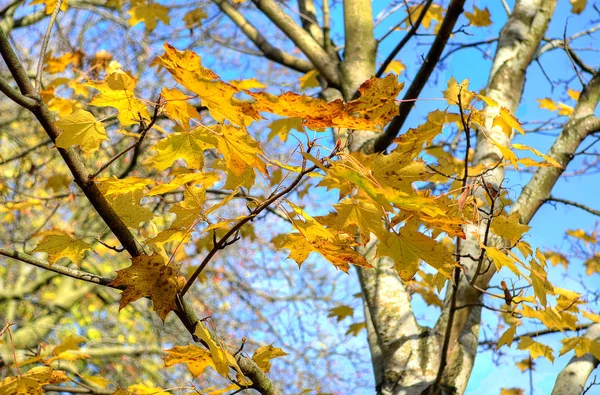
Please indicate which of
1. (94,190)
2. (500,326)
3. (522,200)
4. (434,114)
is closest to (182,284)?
(94,190)

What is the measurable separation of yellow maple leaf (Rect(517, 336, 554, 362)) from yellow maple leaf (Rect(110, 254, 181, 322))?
134 cm

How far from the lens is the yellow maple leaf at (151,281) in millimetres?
877

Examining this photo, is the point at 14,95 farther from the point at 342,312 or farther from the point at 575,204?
the point at 575,204

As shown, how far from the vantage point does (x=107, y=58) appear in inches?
109

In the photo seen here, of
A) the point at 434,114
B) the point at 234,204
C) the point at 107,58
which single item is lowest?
the point at 434,114

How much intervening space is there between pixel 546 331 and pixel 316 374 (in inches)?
113

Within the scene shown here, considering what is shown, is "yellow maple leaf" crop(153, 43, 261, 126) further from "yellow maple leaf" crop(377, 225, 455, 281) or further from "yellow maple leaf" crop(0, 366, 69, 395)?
"yellow maple leaf" crop(0, 366, 69, 395)

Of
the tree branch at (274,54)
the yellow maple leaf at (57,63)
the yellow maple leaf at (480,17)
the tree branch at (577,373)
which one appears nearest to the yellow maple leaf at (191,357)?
the tree branch at (577,373)

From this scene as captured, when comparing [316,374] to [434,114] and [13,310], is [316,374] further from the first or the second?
[434,114]

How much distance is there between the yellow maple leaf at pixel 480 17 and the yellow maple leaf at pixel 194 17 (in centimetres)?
153

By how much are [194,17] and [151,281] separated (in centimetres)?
243

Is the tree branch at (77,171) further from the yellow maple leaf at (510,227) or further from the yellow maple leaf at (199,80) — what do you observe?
the yellow maple leaf at (510,227)

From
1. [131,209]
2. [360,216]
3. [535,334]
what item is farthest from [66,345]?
[535,334]

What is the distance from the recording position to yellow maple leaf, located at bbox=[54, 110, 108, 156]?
0.88 meters
